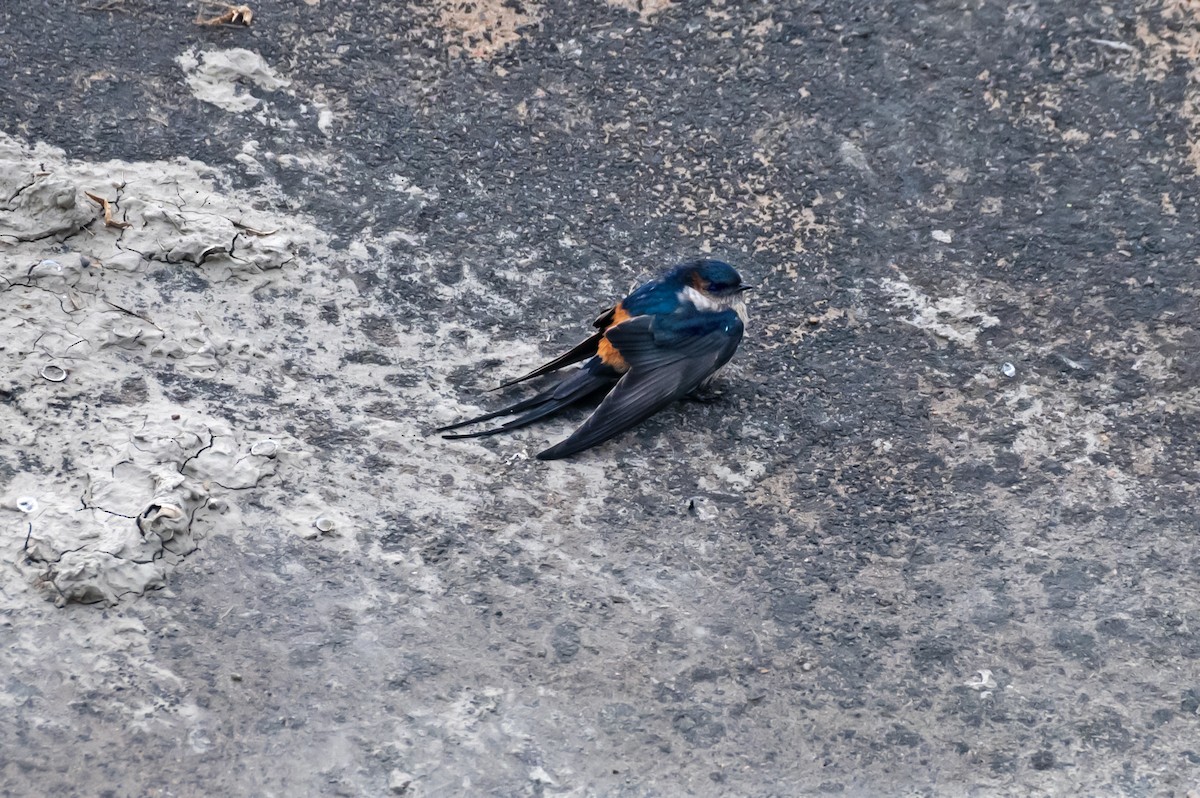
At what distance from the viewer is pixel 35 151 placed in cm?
346

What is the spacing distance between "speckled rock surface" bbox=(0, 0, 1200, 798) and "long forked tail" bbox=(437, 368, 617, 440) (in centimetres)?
5

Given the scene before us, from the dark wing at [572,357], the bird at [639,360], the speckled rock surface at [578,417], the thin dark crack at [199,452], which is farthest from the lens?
the dark wing at [572,357]

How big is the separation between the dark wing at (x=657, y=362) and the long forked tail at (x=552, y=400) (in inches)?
3.0

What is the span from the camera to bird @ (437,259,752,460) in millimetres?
3002

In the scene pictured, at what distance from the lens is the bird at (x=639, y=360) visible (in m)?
3.00

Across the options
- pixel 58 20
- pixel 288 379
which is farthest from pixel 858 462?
pixel 58 20

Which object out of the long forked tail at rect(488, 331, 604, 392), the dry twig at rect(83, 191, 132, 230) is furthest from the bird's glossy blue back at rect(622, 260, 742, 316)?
the dry twig at rect(83, 191, 132, 230)

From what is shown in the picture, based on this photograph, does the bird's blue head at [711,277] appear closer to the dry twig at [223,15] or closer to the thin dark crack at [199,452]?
the thin dark crack at [199,452]

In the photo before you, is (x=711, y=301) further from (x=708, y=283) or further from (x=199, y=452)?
(x=199, y=452)

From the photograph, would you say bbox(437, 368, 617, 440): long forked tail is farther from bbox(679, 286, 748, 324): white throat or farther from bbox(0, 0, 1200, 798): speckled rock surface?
bbox(679, 286, 748, 324): white throat

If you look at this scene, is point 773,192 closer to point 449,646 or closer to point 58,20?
point 449,646

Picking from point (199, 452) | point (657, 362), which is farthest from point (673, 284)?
point (199, 452)

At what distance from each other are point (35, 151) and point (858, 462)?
2388 mm

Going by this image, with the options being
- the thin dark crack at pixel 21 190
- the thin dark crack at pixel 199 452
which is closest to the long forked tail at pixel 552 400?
the thin dark crack at pixel 199 452
